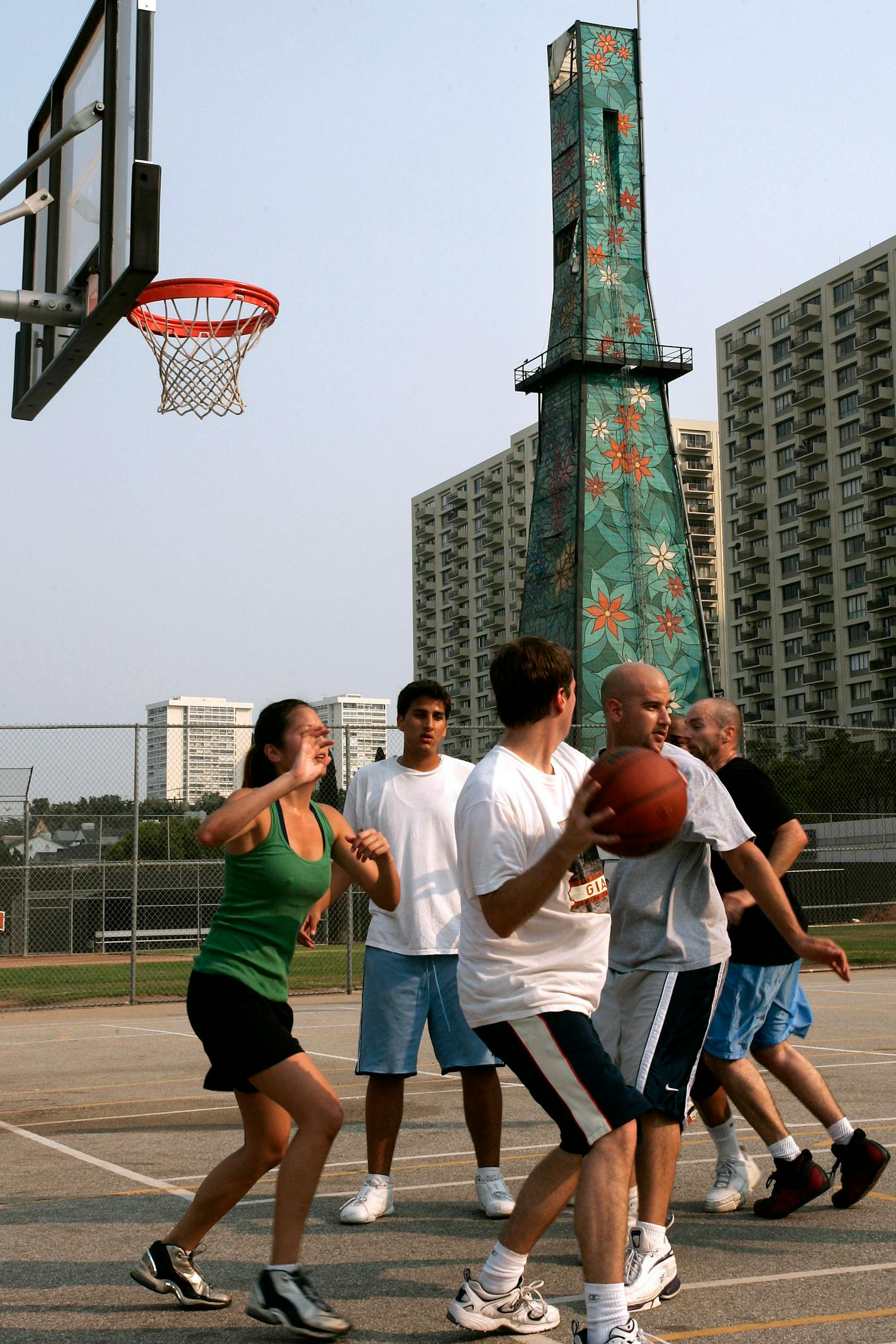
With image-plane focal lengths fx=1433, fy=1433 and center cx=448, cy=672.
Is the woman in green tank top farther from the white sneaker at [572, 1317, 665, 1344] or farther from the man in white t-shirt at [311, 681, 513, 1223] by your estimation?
the man in white t-shirt at [311, 681, 513, 1223]

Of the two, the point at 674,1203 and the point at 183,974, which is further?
the point at 183,974

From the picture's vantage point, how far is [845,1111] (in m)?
8.24

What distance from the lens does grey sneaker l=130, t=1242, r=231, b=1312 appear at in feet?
15.1

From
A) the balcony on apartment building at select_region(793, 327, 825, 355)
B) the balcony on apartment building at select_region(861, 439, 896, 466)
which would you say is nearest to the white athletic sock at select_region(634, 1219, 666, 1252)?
the balcony on apartment building at select_region(861, 439, 896, 466)

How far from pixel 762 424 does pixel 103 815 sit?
99365 mm

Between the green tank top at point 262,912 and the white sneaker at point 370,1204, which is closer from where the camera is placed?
the green tank top at point 262,912

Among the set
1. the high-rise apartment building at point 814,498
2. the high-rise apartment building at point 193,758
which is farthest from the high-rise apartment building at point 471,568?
the high-rise apartment building at point 193,758

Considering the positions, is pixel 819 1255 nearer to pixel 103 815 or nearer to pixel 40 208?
pixel 40 208

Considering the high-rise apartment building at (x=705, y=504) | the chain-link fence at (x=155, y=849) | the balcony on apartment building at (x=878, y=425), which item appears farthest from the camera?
the high-rise apartment building at (x=705, y=504)

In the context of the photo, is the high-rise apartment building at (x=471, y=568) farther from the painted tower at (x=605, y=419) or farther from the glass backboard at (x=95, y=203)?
the glass backboard at (x=95, y=203)

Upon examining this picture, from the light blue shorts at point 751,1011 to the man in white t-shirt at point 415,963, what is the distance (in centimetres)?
99

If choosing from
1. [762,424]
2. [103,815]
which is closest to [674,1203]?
[103,815]

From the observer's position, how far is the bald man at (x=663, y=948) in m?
4.82

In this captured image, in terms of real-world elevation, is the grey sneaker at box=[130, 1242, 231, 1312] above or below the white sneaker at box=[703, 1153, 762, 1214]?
above
